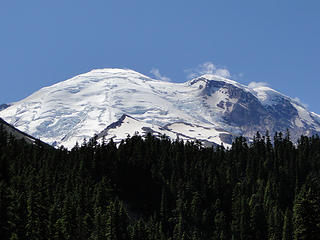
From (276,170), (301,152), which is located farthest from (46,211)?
(301,152)

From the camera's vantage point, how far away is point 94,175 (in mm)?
169750

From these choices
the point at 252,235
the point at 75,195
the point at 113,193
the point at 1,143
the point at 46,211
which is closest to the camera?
the point at 46,211

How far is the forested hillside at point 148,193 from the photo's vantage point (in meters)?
120

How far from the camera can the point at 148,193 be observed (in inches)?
6934

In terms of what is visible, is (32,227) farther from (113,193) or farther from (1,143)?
(1,143)

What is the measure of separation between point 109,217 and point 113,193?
4032 cm

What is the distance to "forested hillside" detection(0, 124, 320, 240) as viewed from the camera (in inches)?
4707

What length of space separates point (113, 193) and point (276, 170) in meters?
56.3

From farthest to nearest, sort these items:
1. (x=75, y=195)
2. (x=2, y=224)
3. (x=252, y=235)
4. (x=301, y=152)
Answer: (x=301, y=152) → (x=252, y=235) → (x=75, y=195) → (x=2, y=224)

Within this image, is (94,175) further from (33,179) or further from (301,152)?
(301,152)

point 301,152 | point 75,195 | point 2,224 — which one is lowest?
point 2,224

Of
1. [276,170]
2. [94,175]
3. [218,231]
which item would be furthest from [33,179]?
[276,170]

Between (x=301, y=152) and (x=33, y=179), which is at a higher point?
(x=301, y=152)

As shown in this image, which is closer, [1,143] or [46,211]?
[46,211]
